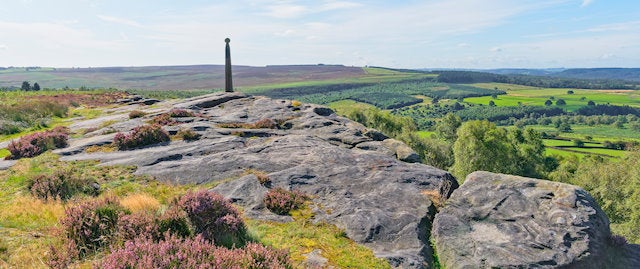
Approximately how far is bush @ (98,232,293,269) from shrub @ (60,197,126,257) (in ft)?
6.39

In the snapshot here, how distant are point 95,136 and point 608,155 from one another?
11973 cm

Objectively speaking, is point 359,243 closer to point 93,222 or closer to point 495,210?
point 495,210

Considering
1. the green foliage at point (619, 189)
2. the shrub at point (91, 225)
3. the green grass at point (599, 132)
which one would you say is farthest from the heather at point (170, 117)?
the green grass at point (599, 132)

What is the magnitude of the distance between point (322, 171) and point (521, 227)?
826 centimetres

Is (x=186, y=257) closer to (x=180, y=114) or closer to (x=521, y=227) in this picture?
(x=521, y=227)

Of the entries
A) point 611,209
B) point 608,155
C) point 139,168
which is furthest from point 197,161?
point 608,155

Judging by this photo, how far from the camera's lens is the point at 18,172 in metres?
17.2

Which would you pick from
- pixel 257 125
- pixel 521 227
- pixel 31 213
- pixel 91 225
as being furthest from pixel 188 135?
pixel 521 227

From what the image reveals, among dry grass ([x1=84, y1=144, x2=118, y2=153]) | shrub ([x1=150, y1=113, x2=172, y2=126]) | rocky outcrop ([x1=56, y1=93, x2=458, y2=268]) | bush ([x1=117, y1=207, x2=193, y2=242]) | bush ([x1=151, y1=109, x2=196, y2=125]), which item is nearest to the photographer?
bush ([x1=117, y1=207, x2=193, y2=242])

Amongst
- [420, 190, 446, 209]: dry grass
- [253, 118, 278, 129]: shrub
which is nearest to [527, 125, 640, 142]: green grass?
[253, 118, 278, 129]: shrub

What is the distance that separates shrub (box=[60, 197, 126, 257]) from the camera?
8.13 meters

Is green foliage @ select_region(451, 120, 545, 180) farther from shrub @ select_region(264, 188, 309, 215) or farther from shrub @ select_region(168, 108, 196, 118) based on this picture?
shrub @ select_region(264, 188, 309, 215)

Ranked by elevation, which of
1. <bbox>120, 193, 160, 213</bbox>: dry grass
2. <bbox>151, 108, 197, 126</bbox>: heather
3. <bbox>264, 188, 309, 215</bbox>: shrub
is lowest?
<bbox>264, 188, 309, 215</bbox>: shrub

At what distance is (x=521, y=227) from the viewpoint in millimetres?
10719
